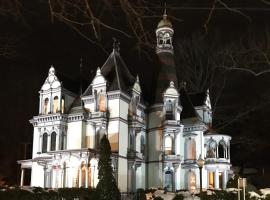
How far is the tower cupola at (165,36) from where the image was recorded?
4634 centimetres

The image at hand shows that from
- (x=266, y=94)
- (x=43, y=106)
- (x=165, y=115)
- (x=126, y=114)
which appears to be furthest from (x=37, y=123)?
(x=266, y=94)

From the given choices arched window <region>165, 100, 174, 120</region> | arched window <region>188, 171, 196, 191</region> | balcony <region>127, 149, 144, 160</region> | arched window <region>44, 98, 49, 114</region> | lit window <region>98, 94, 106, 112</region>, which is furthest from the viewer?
arched window <region>188, 171, 196, 191</region>

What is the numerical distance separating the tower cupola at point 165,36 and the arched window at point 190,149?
9830 millimetres

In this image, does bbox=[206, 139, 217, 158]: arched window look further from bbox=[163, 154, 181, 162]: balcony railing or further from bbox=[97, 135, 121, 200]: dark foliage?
bbox=[97, 135, 121, 200]: dark foliage

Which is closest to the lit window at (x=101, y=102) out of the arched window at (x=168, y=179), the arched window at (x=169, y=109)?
the arched window at (x=169, y=109)

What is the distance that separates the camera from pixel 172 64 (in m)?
45.9

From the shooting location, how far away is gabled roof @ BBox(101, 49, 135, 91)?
39.2 metres

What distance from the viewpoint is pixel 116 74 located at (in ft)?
131

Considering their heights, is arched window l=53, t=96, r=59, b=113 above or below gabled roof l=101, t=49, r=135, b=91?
below

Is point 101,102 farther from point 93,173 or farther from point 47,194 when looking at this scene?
point 47,194

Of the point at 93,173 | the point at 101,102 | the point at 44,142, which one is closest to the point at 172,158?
the point at 93,173

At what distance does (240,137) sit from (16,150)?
25913mm

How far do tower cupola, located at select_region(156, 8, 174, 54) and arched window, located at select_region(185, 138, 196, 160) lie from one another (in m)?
9.83

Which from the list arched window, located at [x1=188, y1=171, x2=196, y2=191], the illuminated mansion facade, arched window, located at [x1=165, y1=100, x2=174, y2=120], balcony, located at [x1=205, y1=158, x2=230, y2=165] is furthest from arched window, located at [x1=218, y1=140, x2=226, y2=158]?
arched window, located at [x1=165, y1=100, x2=174, y2=120]
